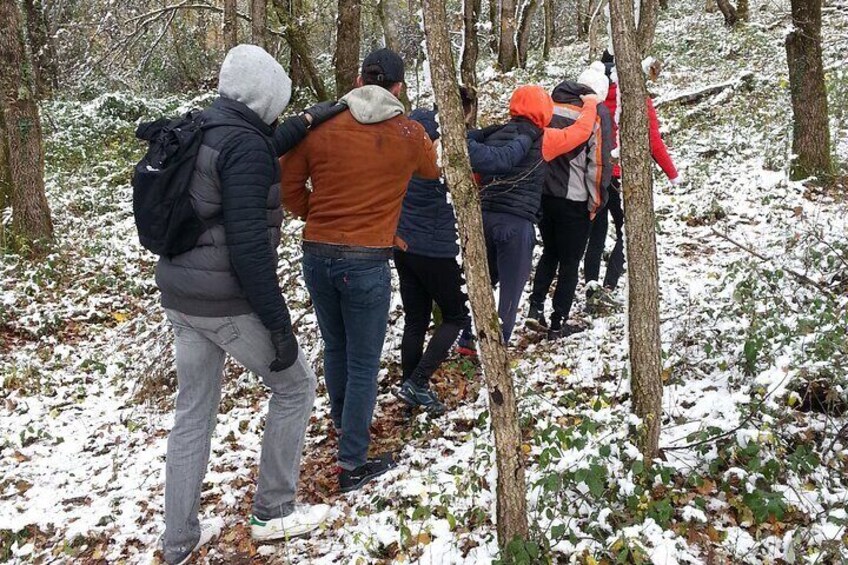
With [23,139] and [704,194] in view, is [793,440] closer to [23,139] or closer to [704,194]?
[704,194]

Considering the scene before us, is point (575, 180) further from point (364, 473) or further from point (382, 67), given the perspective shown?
point (364, 473)

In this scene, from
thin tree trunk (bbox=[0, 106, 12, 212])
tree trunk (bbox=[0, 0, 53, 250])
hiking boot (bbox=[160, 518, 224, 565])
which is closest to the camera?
hiking boot (bbox=[160, 518, 224, 565])

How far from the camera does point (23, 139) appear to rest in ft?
27.9

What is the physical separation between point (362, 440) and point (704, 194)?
6.25 metres

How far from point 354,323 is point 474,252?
1.19m

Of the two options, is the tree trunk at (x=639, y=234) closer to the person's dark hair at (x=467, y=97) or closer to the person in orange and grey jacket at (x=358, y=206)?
the person in orange and grey jacket at (x=358, y=206)

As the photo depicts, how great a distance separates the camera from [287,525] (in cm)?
342

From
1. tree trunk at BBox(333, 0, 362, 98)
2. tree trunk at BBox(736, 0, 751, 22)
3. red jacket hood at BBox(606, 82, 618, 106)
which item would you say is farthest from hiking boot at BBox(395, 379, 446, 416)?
tree trunk at BBox(736, 0, 751, 22)

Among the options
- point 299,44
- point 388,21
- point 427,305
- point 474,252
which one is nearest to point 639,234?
point 474,252

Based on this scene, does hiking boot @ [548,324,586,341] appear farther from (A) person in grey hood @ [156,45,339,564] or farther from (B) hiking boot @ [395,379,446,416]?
(A) person in grey hood @ [156,45,339,564]

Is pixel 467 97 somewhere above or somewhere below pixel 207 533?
above

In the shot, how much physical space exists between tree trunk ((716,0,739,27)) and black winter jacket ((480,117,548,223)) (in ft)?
52.4

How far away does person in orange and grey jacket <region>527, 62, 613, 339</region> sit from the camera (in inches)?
199

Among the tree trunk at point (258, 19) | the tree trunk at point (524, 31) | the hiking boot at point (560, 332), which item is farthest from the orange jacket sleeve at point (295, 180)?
the tree trunk at point (524, 31)
